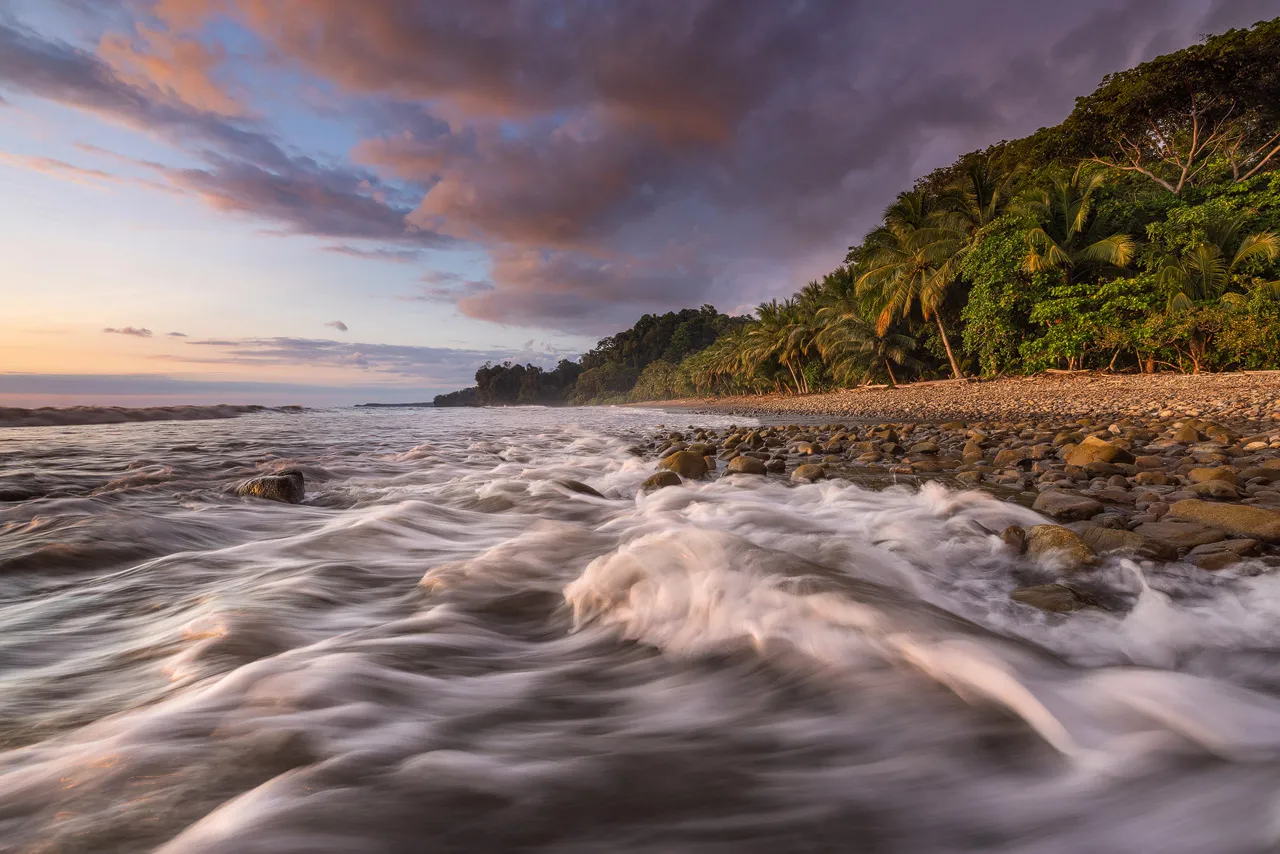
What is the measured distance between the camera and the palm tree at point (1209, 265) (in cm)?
1555

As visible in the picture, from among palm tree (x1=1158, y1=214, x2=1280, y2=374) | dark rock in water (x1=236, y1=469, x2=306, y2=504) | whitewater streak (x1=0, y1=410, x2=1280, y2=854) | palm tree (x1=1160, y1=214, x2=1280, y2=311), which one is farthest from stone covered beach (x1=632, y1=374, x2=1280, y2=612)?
palm tree (x1=1160, y1=214, x2=1280, y2=311)

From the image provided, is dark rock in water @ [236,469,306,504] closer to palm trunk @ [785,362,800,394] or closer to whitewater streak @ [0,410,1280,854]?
whitewater streak @ [0,410,1280,854]

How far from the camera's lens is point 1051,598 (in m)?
2.42

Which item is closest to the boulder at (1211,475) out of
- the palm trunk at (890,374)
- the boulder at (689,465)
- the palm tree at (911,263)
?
the boulder at (689,465)

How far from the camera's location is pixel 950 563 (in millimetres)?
3188

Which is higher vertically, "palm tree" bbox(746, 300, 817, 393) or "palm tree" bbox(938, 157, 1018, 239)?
"palm tree" bbox(938, 157, 1018, 239)

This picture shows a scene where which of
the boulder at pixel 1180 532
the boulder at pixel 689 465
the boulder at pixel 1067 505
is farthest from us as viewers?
the boulder at pixel 689 465

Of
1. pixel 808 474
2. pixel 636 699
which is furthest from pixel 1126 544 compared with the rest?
pixel 808 474

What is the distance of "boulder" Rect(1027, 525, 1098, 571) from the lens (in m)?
2.87

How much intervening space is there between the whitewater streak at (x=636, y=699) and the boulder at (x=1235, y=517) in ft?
1.83

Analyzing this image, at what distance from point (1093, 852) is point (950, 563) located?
221 cm

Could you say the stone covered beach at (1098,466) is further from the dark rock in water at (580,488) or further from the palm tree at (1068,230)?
the palm tree at (1068,230)

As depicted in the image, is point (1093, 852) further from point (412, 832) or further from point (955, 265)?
point (955, 265)

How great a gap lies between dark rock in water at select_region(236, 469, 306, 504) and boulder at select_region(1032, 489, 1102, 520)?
6.88 m
